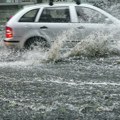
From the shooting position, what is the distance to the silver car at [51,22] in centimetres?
1150

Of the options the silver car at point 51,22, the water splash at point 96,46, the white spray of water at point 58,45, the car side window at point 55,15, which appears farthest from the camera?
the car side window at point 55,15

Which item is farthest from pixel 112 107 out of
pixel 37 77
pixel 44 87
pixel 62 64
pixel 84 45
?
pixel 84 45

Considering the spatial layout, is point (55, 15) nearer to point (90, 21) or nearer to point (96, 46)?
point (90, 21)

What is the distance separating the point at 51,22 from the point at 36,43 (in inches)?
28.9

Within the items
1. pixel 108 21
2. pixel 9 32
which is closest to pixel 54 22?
pixel 9 32

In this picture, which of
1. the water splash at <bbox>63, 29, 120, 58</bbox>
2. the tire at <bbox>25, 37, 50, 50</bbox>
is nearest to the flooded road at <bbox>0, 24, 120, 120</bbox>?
the water splash at <bbox>63, 29, 120, 58</bbox>

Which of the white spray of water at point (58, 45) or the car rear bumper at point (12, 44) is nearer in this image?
the white spray of water at point (58, 45)

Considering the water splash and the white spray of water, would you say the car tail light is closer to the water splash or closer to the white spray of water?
the white spray of water

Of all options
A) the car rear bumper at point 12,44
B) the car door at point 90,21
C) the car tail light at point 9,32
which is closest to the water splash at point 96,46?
the car door at point 90,21

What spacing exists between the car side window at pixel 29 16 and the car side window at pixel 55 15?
0.21 metres

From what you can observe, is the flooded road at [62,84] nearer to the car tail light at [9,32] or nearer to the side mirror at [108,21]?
the side mirror at [108,21]

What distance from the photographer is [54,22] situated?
464 inches

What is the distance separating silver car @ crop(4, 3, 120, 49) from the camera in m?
11.5

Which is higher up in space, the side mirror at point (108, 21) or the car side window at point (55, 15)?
the car side window at point (55, 15)
